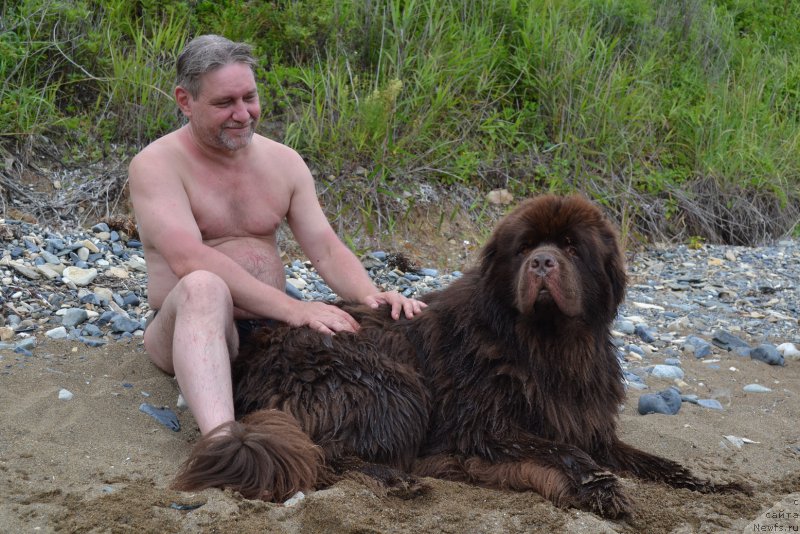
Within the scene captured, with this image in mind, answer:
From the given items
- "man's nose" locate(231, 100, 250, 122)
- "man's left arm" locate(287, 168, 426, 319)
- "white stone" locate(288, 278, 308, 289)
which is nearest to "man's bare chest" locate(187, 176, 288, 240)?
"man's left arm" locate(287, 168, 426, 319)

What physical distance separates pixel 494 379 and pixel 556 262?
2.12 feet

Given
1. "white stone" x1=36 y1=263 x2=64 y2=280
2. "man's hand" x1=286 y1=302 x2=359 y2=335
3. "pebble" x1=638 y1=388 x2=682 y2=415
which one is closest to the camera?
"man's hand" x1=286 y1=302 x2=359 y2=335

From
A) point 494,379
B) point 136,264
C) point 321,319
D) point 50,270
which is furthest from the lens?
point 136,264

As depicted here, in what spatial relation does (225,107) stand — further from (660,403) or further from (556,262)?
(660,403)

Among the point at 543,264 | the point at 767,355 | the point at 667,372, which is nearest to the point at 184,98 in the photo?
the point at 543,264

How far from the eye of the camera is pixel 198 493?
10.6 ft

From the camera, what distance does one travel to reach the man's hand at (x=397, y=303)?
14.0 ft

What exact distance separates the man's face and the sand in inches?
51.5

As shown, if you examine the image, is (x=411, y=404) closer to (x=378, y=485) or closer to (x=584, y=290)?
(x=378, y=485)

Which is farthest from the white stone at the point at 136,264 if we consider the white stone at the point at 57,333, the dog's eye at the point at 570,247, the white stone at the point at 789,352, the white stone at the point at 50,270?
the white stone at the point at 789,352

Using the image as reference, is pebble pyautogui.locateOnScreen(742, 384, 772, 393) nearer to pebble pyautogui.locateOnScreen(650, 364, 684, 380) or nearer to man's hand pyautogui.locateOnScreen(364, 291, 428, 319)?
pebble pyautogui.locateOnScreen(650, 364, 684, 380)

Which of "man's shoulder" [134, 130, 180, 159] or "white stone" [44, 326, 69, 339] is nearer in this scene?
"man's shoulder" [134, 130, 180, 159]

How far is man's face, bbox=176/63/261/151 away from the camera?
431cm

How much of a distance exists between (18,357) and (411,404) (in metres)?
2.21
